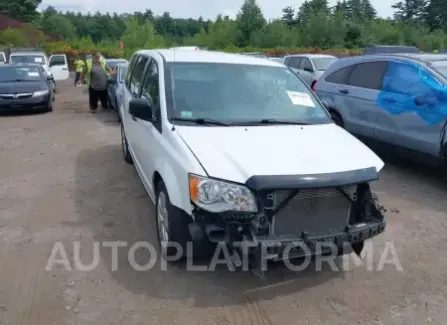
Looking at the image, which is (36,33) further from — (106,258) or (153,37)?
(106,258)

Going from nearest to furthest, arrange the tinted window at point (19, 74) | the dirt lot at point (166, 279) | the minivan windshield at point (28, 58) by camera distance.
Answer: the dirt lot at point (166, 279), the tinted window at point (19, 74), the minivan windshield at point (28, 58)

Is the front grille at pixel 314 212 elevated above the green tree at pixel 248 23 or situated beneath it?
elevated above

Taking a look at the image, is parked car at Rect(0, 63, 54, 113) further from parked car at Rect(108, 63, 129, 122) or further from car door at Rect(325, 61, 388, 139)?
car door at Rect(325, 61, 388, 139)

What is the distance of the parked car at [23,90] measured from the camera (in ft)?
42.9

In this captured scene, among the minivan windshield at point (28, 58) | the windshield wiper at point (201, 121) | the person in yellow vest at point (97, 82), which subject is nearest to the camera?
the windshield wiper at point (201, 121)

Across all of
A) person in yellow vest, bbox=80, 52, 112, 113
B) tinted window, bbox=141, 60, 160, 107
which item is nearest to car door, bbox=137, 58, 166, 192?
tinted window, bbox=141, 60, 160, 107

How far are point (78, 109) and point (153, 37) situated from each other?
146 ft

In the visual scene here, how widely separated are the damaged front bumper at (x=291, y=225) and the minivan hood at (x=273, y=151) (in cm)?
17

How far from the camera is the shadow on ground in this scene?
3.79 m

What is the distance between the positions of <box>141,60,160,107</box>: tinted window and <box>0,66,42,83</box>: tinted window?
10.0m

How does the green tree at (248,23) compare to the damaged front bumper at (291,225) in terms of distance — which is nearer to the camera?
the damaged front bumper at (291,225)

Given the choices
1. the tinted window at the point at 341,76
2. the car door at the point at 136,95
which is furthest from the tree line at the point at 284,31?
the car door at the point at 136,95

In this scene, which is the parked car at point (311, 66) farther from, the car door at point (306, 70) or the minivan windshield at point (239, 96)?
the minivan windshield at point (239, 96)

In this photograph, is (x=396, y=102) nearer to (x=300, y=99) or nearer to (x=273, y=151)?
(x=300, y=99)
